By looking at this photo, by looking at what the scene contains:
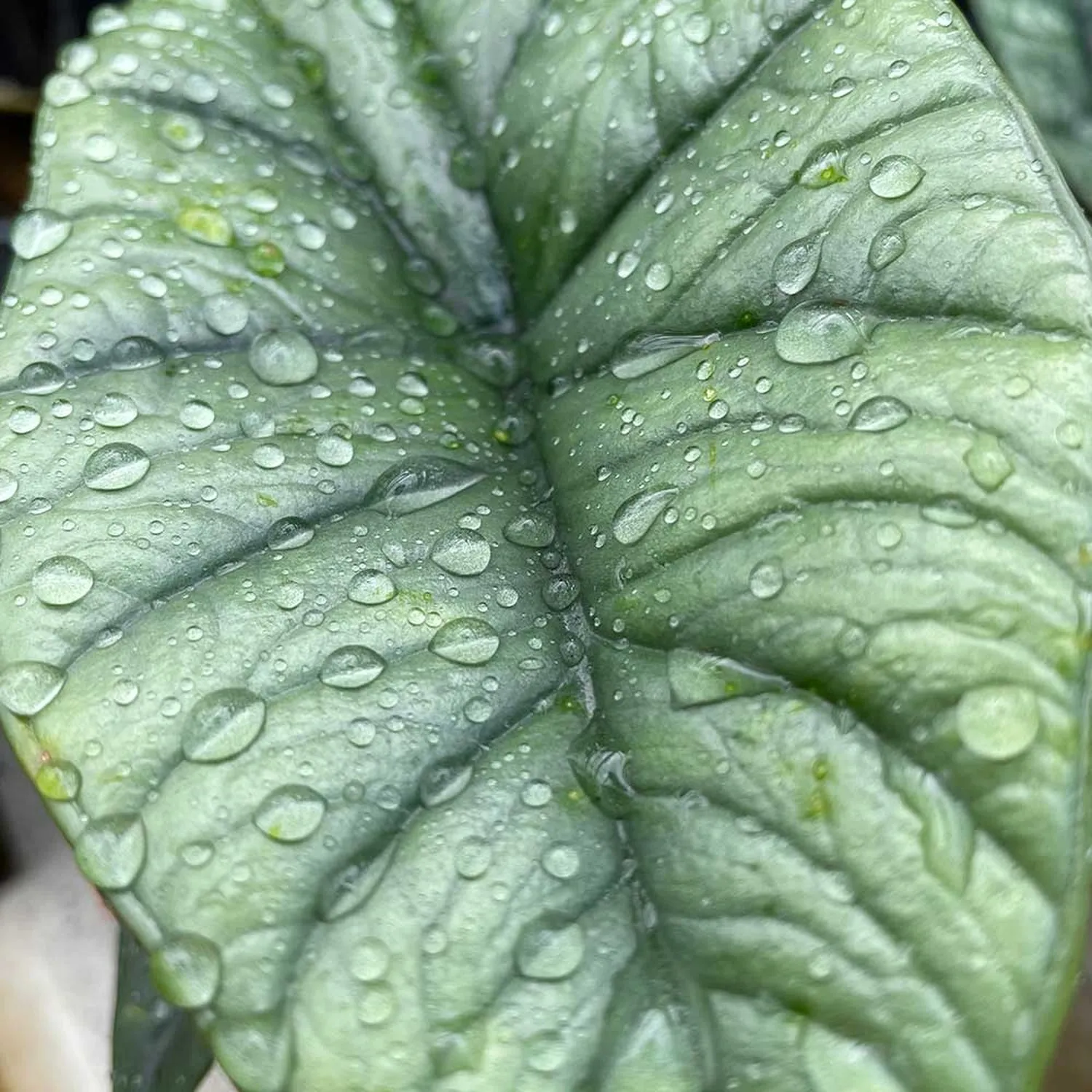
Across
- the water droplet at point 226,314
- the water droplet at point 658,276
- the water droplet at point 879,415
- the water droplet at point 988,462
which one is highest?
→ the water droplet at point 226,314

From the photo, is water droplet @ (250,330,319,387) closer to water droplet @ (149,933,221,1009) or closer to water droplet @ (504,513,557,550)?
water droplet @ (504,513,557,550)

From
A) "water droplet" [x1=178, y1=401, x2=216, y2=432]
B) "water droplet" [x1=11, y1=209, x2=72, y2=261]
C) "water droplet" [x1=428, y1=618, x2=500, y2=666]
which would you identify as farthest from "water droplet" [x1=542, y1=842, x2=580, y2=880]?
"water droplet" [x1=11, y1=209, x2=72, y2=261]

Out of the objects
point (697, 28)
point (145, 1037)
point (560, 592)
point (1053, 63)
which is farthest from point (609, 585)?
point (1053, 63)

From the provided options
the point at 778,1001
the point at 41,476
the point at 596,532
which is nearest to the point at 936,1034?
the point at 778,1001

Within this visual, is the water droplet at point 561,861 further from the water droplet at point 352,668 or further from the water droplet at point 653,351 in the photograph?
the water droplet at point 653,351

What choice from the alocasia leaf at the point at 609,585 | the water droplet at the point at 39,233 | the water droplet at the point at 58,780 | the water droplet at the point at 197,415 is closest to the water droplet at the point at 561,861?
the alocasia leaf at the point at 609,585

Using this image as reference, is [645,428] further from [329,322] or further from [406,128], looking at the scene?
[406,128]

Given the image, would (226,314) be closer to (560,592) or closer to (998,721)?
(560,592)
